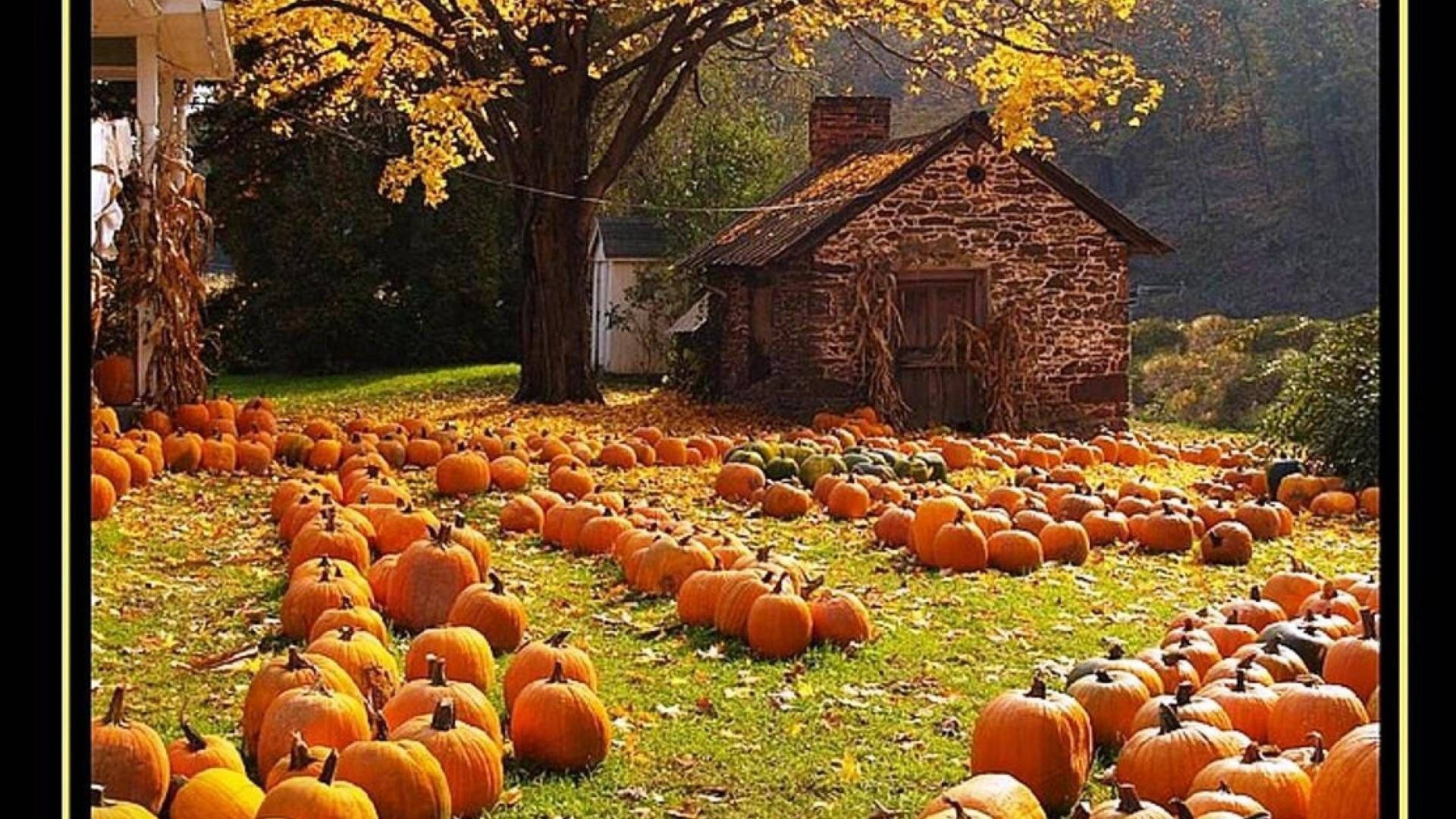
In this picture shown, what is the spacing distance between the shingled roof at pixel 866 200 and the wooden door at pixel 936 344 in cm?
114

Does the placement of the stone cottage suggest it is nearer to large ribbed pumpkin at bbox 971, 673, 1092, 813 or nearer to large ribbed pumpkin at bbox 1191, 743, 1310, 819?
large ribbed pumpkin at bbox 971, 673, 1092, 813

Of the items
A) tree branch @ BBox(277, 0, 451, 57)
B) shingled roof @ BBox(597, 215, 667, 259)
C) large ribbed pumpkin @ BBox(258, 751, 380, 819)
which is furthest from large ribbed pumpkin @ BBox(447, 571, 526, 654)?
shingled roof @ BBox(597, 215, 667, 259)

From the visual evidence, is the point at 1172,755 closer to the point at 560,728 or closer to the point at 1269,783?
the point at 1269,783

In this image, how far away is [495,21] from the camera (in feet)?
59.4

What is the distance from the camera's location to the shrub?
11.9m

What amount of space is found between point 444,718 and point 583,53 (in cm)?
1607

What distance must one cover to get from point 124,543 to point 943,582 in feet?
13.8

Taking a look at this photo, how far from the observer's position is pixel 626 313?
29.8 meters

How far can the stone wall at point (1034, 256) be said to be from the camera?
18.4 m

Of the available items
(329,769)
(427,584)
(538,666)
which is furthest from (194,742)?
(427,584)
